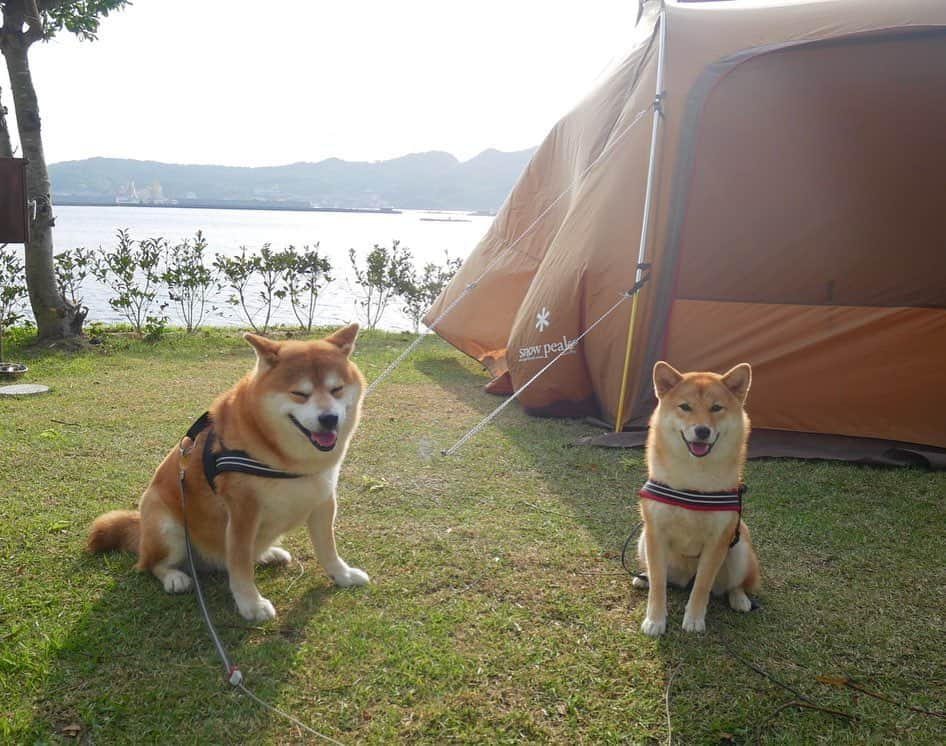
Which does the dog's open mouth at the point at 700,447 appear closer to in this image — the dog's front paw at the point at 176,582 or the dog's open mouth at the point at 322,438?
the dog's open mouth at the point at 322,438

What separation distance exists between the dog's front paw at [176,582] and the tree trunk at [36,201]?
7.25m

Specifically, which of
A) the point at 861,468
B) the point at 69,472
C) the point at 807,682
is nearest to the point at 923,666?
the point at 807,682

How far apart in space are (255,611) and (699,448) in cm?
216

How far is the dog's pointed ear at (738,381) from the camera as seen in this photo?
327 cm

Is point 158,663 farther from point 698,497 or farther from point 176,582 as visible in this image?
point 698,497

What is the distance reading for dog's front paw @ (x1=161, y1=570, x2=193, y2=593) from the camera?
10.6 ft

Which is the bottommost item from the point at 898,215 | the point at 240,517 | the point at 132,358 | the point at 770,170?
the point at 132,358

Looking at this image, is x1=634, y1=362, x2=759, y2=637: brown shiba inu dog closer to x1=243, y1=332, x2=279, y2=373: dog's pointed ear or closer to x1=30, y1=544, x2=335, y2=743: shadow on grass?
x1=30, y1=544, x2=335, y2=743: shadow on grass

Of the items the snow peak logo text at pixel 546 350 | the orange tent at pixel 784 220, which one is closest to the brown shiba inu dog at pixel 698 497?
the orange tent at pixel 784 220

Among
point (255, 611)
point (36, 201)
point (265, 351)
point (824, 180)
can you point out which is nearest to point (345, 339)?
point (265, 351)

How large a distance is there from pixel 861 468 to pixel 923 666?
105 inches

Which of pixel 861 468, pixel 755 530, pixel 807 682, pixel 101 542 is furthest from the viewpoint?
pixel 861 468

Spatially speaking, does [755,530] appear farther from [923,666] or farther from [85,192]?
[85,192]

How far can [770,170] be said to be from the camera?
557 cm
